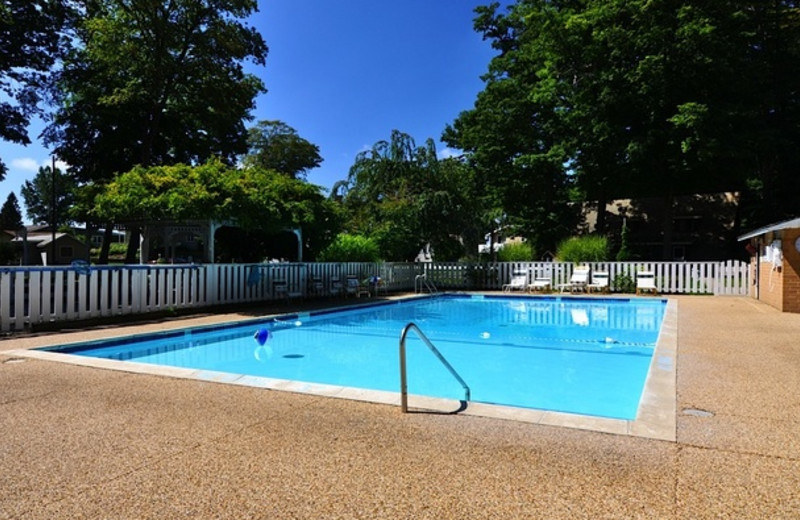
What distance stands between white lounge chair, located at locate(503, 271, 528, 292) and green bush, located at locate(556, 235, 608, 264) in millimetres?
2083

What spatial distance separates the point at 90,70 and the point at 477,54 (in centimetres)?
2303

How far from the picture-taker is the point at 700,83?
22.9m

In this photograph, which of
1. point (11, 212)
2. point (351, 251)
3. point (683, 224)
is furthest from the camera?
point (11, 212)

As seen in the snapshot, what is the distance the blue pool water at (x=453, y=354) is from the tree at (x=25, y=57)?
22.6 meters

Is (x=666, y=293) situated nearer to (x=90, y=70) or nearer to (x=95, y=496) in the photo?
(x=95, y=496)

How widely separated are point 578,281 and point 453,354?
37.7 ft

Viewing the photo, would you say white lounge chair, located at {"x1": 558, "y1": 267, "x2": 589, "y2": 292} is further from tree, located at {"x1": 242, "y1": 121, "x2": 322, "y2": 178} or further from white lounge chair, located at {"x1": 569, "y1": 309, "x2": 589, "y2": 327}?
tree, located at {"x1": 242, "y1": 121, "x2": 322, "y2": 178}

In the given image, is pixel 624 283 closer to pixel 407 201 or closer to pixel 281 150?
pixel 407 201

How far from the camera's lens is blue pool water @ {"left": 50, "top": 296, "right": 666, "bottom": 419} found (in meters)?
6.21

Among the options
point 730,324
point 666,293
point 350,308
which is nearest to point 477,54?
point 666,293

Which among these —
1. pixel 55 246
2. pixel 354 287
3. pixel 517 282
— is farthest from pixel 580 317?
pixel 55 246

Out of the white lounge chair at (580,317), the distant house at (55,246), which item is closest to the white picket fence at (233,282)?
the white lounge chair at (580,317)

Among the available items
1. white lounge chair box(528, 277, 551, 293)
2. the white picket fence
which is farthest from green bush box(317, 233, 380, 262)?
white lounge chair box(528, 277, 551, 293)

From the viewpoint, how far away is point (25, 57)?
25.0 meters
